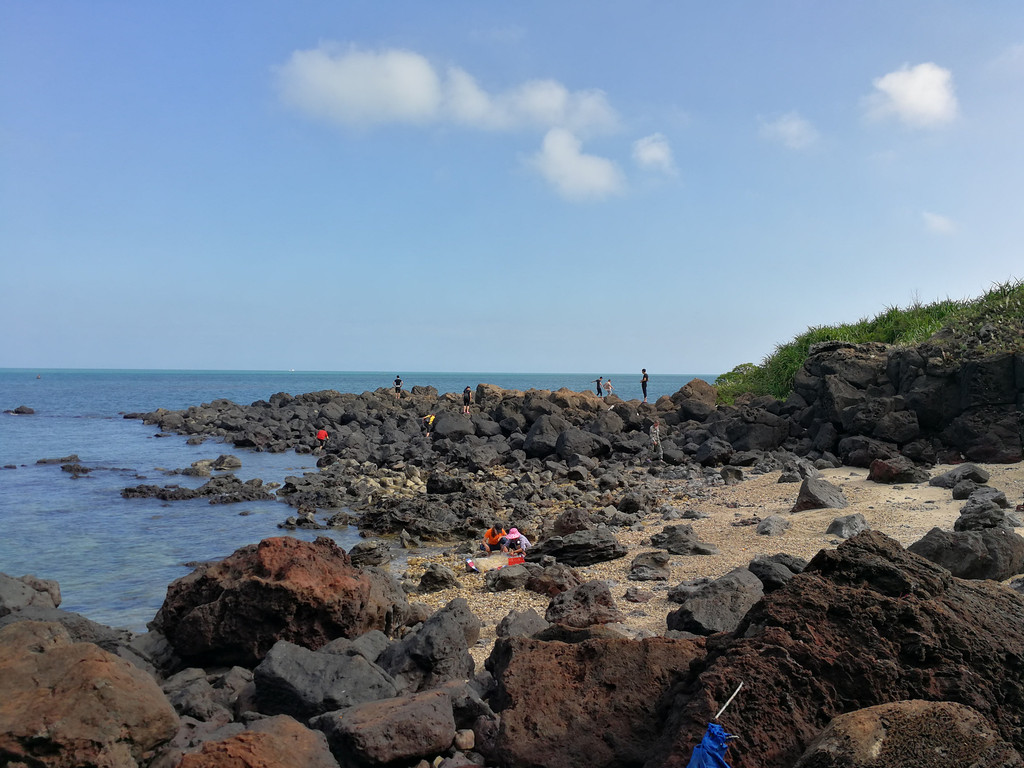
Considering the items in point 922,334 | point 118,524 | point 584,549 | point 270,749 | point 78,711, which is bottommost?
point 118,524

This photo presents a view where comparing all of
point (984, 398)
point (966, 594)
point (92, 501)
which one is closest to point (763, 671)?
point (966, 594)

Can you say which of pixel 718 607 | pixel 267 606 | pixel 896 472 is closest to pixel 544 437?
pixel 896 472

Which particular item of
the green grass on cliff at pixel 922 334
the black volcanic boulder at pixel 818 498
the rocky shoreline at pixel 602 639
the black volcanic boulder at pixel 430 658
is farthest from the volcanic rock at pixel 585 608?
the green grass on cliff at pixel 922 334

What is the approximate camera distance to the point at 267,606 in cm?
689

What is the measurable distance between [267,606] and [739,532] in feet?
26.1

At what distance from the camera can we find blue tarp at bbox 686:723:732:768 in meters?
3.38

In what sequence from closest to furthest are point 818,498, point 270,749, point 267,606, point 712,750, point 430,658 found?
1. point 712,750
2. point 270,749
3. point 430,658
4. point 267,606
5. point 818,498

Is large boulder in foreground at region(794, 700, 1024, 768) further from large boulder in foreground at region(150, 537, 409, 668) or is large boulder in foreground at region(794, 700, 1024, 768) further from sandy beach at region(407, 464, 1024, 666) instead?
large boulder in foreground at region(150, 537, 409, 668)

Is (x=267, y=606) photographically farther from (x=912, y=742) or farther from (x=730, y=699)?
(x=912, y=742)

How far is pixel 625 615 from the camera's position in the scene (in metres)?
8.26

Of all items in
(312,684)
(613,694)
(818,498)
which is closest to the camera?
(613,694)

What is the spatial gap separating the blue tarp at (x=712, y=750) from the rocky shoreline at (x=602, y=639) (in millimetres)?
161

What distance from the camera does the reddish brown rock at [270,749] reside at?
12.8 feet

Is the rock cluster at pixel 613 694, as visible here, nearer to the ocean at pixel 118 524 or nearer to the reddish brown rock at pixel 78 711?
the reddish brown rock at pixel 78 711
